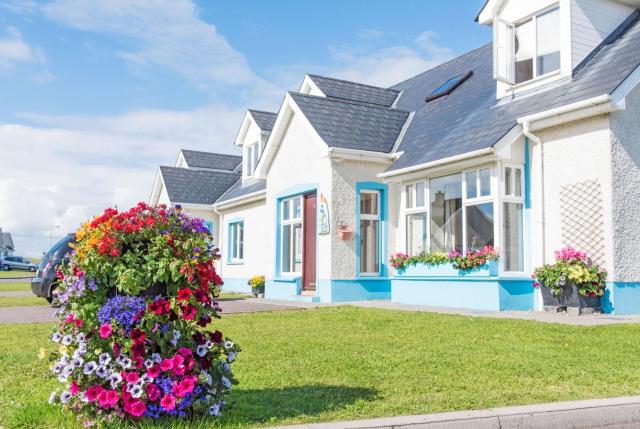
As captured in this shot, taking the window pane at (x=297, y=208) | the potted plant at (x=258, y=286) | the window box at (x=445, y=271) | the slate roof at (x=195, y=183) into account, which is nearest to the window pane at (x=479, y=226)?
the window box at (x=445, y=271)

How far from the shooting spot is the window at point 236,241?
23188mm

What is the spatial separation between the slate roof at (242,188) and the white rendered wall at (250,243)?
1.53 ft

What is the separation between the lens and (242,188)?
23.7 metres

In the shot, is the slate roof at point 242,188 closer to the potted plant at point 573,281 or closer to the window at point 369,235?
the window at point 369,235

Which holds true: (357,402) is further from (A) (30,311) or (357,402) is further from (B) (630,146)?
(A) (30,311)

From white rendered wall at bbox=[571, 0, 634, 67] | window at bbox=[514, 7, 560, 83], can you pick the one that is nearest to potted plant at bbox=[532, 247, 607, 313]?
white rendered wall at bbox=[571, 0, 634, 67]

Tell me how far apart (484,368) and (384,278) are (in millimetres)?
9340

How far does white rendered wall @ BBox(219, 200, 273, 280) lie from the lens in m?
20.9

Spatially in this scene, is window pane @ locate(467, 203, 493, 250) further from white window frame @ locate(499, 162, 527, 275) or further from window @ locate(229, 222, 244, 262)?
window @ locate(229, 222, 244, 262)

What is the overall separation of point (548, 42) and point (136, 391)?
1227 cm

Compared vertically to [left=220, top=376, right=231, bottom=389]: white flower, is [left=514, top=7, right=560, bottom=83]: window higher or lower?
higher

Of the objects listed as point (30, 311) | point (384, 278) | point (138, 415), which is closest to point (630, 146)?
point (384, 278)

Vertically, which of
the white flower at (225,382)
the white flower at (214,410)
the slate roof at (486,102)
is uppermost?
the slate roof at (486,102)

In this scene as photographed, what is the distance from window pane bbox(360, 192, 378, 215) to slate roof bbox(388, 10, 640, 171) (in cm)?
102
